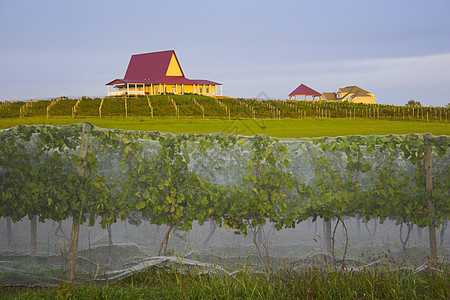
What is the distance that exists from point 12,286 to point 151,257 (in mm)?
1597

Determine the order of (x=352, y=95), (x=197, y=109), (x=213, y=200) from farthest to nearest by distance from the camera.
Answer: (x=352, y=95) < (x=197, y=109) < (x=213, y=200)

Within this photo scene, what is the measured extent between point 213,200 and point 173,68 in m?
54.8

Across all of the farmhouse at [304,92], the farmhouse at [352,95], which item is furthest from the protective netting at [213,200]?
the farmhouse at [352,95]

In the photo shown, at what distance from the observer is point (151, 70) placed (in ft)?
187

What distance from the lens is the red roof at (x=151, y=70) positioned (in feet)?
180

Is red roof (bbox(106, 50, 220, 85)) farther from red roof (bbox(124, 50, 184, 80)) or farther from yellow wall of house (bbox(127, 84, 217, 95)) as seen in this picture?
yellow wall of house (bbox(127, 84, 217, 95))

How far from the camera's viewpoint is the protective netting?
4.75 m

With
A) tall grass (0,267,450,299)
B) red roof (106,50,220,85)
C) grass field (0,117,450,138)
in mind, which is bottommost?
tall grass (0,267,450,299)

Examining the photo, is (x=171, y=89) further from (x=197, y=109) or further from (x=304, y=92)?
(x=304, y=92)

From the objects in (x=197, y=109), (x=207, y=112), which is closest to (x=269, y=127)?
(x=207, y=112)

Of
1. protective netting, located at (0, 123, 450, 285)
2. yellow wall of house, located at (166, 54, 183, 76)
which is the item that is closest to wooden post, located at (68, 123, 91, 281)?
protective netting, located at (0, 123, 450, 285)

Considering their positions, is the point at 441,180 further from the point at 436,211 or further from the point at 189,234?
the point at 189,234

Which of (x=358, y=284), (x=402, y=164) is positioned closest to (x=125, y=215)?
(x=358, y=284)

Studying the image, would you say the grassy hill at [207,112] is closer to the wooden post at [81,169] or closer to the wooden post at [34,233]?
the wooden post at [34,233]
